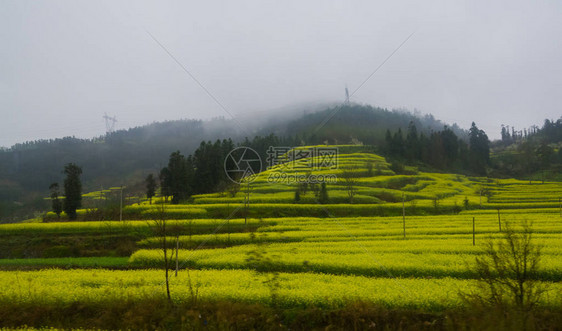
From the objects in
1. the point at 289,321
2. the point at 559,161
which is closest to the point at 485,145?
the point at 559,161

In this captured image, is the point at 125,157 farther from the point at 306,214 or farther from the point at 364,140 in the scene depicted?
the point at 306,214

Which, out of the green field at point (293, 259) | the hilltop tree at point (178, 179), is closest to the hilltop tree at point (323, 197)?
the green field at point (293, 259)

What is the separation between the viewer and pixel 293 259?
1828cm

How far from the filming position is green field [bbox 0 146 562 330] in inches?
493

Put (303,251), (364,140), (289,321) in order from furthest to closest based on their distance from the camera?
(364,140), (303,251), (289,321)

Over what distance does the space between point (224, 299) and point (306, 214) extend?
26959mm

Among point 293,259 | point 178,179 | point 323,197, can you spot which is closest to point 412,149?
point 323,197

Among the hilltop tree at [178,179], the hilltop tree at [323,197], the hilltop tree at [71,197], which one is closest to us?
the hilltop tree at [71,197]

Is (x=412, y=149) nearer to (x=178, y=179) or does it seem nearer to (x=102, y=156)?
(x=178, y=179)

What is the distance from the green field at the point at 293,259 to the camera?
41.1ft

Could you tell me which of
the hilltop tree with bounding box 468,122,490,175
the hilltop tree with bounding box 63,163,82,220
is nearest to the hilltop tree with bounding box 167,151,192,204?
the hilltop tree with bounding box 63,163,82,220

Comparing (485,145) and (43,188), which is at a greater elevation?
(485,145)

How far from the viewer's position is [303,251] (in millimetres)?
20812

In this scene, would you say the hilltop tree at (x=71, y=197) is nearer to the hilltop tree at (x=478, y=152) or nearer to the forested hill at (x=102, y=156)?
the forested hill at (x=102, y=156)
